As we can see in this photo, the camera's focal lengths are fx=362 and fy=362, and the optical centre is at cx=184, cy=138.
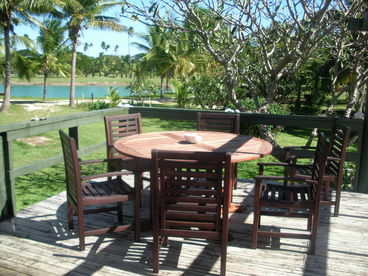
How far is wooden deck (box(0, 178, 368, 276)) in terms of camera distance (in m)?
2.46

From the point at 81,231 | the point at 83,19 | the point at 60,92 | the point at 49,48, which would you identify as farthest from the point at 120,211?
the point at 60,92

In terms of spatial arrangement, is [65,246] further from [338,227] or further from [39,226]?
[338,227]

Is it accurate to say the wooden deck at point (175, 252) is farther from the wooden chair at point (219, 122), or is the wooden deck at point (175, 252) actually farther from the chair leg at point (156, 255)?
the wooden chair at point (219, 122)

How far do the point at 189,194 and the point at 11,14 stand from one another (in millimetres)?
18886

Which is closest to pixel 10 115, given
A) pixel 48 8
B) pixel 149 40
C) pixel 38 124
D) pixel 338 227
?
pixel 48 8

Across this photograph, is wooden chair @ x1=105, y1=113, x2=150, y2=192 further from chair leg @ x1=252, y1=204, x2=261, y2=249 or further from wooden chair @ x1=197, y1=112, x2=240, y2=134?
chair leg @ x1=252, y1=204, x2=261, y2=249

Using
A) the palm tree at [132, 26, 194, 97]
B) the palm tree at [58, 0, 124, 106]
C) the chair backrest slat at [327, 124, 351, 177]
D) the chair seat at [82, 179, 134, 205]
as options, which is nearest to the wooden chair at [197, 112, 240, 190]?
the chair backrest slat at [327, 124, 351, 177]

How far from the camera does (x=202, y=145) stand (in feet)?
10.3

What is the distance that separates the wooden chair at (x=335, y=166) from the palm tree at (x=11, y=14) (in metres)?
17.5

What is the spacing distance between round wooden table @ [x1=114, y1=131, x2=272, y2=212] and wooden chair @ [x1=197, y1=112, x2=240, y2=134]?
534 millimetres

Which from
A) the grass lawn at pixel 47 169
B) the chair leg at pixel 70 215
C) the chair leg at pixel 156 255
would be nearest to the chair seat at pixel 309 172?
the chair leg at pixel 156 255

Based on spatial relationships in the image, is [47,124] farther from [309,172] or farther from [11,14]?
[11,14]

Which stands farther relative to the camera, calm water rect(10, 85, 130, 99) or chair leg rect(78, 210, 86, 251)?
calm water rect(10, 85, 130, 99)

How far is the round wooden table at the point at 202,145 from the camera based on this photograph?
280 centimetres
